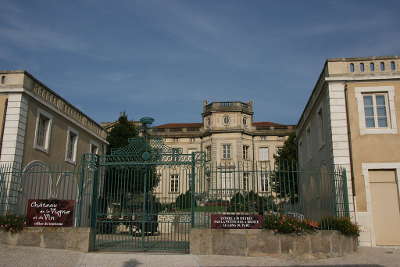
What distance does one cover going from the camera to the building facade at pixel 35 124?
12828 mm

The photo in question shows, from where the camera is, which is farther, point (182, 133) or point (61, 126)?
point (182, 133)

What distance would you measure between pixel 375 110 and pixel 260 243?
246 inches

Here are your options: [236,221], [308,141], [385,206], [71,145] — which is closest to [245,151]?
[308,141]

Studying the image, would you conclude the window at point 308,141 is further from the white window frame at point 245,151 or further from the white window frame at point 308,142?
the white window frame at point 245,151

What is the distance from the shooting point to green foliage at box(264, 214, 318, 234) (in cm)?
926

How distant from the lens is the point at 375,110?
481 inches

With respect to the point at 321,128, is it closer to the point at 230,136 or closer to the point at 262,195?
the point at 262,195

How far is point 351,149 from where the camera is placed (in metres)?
11.9

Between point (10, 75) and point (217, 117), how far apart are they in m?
28.2

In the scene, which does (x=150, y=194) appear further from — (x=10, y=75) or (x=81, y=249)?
(x=10, y=75)

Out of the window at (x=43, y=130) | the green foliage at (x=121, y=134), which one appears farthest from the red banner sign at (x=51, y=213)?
the green foliage at (x=121, y=134)

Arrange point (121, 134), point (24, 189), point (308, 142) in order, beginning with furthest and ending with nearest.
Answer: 1. point (121, 134)
2. point (308, 142)
3. point (24, 189)

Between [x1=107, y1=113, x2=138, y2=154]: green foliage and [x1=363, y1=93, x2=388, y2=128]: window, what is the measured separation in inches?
677

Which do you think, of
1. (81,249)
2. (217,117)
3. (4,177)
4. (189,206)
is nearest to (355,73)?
(189,206)
